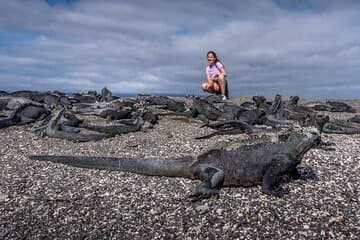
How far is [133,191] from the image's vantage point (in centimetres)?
503

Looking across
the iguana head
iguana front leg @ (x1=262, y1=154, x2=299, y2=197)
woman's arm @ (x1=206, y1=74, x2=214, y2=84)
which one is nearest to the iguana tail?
iguana front leg @ (x1=262, y1=154, x2=299, y2=197)

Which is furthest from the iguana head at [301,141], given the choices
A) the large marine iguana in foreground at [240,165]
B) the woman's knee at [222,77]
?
the woman's knee at [222,77]

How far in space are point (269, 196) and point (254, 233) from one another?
864 mm

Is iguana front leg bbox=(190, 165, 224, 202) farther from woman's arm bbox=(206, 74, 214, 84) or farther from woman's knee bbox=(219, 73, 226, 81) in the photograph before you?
woman's arm bbox=(206, 74, 214, 84)

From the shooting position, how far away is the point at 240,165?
5.17 m

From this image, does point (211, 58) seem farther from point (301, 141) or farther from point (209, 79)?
point (301, 141)

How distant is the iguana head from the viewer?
5.33m

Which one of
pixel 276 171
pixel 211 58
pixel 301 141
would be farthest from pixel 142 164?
pixel 211 58

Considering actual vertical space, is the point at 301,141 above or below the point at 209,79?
below

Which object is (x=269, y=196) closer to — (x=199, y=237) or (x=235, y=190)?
(x=235, y=190)

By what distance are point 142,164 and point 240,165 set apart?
4.43ft

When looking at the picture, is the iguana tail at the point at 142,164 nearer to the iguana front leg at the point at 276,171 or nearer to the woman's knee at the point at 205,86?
the iguana front leg at the point at 276,171

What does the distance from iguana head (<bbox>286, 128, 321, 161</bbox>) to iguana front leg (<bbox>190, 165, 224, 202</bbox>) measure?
3.30 ft

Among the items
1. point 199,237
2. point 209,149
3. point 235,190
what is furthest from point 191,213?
point 209,149
